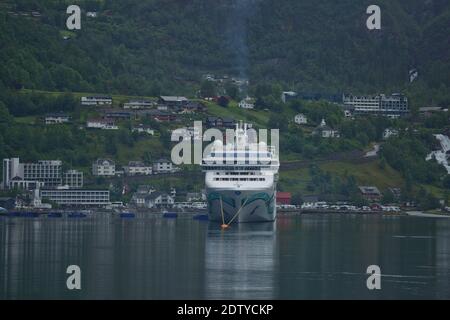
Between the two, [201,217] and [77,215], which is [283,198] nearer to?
[201,217]

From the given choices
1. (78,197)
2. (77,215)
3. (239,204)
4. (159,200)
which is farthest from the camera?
(78,197)

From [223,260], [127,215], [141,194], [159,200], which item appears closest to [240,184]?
[127,215]

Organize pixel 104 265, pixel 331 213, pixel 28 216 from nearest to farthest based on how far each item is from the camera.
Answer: pixel 104 265 < pixel 28 216 < pixel 331 213

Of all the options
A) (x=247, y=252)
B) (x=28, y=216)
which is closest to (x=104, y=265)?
(x=247, y=252)

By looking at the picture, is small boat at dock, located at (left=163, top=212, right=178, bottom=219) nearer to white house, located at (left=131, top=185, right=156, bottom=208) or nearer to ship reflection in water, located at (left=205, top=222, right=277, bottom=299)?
white house, located at (left=131, top=185, right=156, bottom=208)
